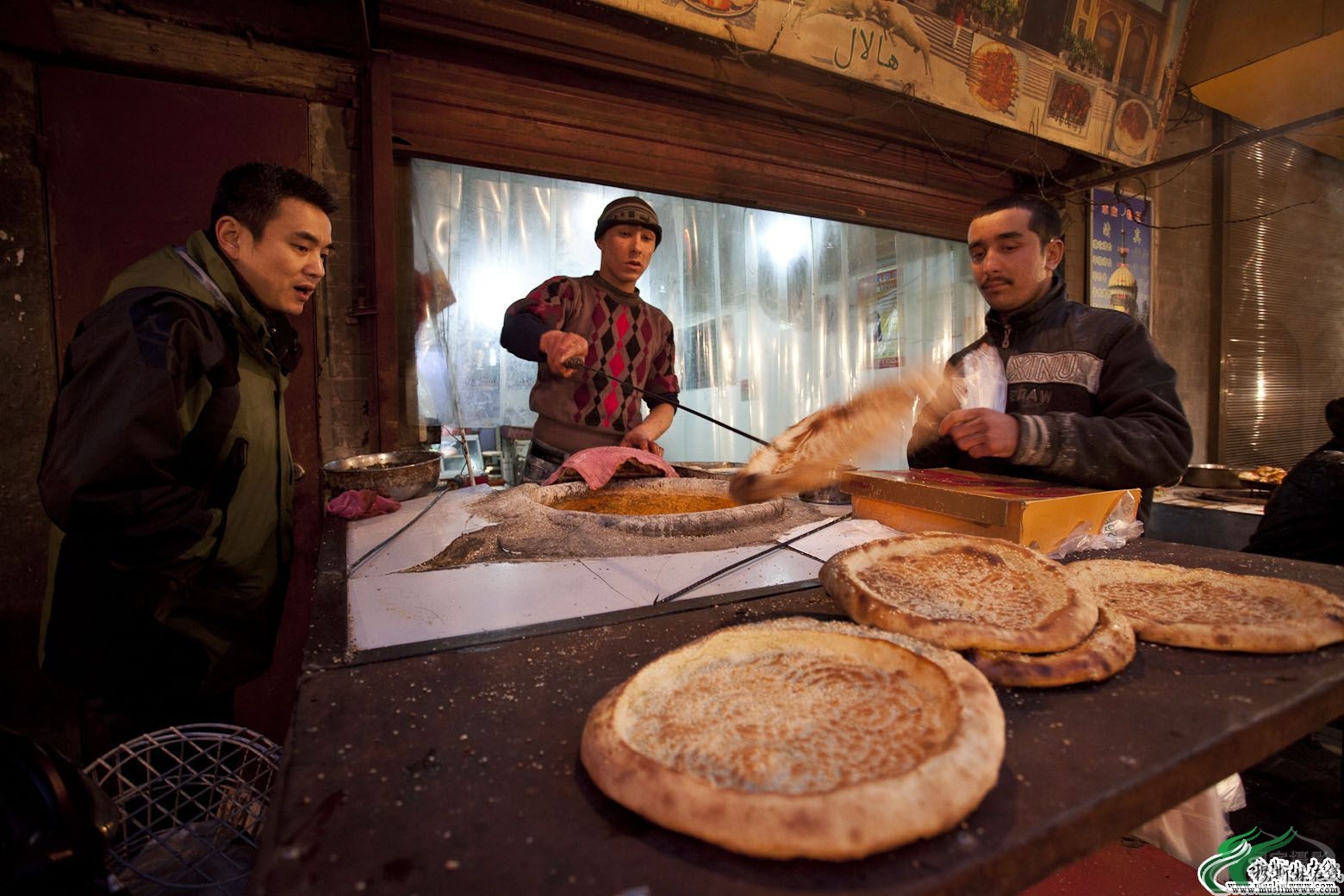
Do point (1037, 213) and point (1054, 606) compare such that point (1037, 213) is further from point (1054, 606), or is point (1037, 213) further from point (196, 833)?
point (196, 833)

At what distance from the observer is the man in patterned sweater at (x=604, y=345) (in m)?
3.40

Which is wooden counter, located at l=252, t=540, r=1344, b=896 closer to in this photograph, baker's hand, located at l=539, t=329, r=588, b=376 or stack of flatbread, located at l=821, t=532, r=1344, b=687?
stack of flatbread, located at l=821, t=532, r=1344, b=687

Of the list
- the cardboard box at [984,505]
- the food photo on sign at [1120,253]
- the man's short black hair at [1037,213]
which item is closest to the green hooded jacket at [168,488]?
the cardboard box at [984,505]

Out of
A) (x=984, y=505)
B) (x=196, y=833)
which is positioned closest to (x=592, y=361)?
(x=984, y=505)

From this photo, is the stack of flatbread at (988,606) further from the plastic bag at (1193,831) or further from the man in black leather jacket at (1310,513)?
the man in black leather jacket at (1310,513)

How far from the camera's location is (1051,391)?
2.69 m

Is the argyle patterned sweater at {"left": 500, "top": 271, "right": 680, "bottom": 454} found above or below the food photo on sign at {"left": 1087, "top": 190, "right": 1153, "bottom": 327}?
below

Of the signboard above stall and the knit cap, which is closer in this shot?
the knit cap

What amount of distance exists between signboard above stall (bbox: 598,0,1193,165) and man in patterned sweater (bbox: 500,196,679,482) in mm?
1367

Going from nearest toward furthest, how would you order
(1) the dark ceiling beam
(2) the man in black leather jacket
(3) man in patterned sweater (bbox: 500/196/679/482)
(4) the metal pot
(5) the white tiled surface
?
1. (5) the white tiled surface
2. (2) the man in black leather jacket
3. (3) man in patterned sweater (bbox: 500/196/679/482)
4. (1) the dark ceiling beam
5. (4) the metal pot

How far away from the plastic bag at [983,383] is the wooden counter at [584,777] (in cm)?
156

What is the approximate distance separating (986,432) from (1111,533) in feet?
1.70

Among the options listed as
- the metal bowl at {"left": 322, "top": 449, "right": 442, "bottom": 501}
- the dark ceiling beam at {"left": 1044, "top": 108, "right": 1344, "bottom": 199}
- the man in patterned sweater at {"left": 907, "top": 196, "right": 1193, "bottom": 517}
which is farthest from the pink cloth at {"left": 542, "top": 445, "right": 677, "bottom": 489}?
the dark ceiling beam at {"left": 1044, "top": 108, "right": 1344, "bottom": 199}

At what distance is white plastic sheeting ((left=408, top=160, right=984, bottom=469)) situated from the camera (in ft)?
14.0
